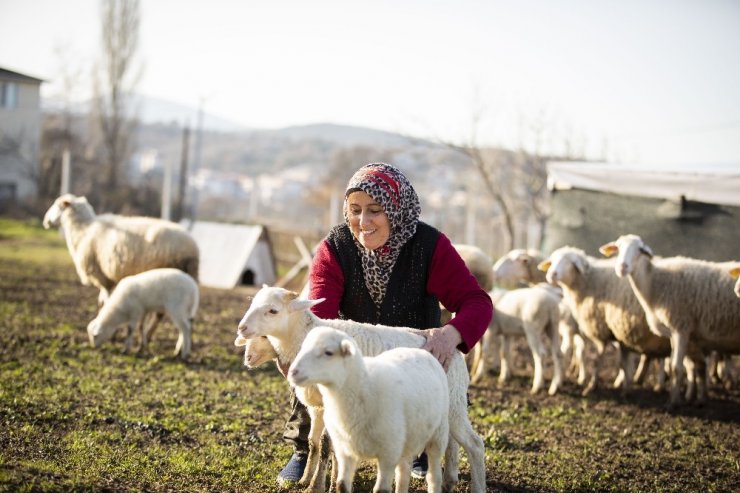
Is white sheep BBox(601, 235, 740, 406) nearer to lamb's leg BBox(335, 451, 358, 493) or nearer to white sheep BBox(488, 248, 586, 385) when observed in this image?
white sheep BBox(488, 248, 586, 385)

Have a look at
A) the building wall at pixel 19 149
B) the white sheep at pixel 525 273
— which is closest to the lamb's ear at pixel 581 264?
the white sheep at pixel 525 273

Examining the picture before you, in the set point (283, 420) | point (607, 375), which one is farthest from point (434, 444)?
point (607, 375)

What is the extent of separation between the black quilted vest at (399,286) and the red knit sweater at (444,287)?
44mm

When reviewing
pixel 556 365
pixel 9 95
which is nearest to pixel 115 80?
pixel 9 95

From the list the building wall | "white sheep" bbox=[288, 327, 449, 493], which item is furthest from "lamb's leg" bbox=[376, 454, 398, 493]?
the building wall

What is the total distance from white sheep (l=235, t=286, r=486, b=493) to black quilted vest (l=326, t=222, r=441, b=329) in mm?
259

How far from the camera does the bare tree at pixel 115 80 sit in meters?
44.4

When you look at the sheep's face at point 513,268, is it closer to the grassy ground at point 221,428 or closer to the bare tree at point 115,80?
the grassy ground at point 221,428

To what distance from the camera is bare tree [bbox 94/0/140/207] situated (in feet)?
146

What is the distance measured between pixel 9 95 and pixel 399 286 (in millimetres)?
41440

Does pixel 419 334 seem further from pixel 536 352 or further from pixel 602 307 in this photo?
pixel 602 307

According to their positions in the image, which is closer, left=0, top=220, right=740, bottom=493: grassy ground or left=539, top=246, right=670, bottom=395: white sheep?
left=0, top=220, right=740, bottom=493: grassy ground

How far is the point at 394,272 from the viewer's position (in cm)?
458

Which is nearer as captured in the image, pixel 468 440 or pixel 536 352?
pixel 468 440
